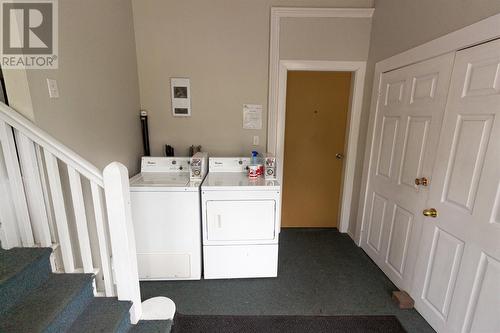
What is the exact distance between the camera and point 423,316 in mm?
1738

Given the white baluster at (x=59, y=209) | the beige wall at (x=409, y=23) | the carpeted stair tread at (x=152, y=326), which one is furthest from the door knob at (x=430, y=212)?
the white baluster at (x=59, y=209)

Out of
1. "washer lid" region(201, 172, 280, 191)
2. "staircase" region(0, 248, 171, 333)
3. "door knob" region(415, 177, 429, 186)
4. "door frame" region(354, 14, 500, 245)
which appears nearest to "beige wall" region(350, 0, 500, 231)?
"door frame" region(354, 14, 500, 245)

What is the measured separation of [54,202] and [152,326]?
0.95m

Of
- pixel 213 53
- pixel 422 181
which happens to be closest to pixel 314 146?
pixel 422 181

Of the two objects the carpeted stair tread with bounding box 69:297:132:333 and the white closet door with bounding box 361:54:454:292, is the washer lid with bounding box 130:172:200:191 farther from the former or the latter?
the white closet door with bounding box 361:54:454:292

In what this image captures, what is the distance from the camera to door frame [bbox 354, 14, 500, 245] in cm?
127

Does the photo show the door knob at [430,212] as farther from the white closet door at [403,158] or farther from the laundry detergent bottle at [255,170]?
the laundry detergent bottle at [255,170]

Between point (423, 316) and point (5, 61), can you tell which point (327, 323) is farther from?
point (5, 61)

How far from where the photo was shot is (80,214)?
1.29m

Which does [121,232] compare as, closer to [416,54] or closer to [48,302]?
[48,302]

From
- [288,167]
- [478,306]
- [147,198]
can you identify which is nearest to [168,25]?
[147,198]

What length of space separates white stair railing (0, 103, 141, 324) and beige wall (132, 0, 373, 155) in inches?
58.9

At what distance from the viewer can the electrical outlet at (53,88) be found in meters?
1.38

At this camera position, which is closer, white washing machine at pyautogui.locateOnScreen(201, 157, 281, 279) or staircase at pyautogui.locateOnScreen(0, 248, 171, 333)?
staircase at pyautogui.locateOnScreen(0, 248, 171, 333)
